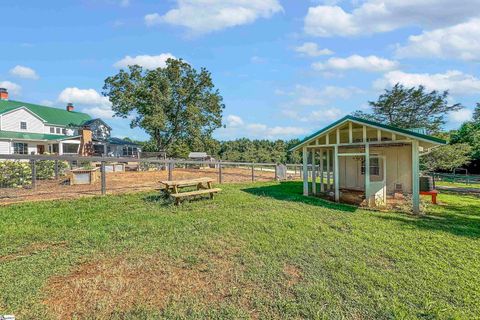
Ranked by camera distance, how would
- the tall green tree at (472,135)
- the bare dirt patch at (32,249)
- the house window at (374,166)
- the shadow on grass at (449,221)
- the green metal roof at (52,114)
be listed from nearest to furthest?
the bare dirt patch at (32,249) < the shadow on grass at (449,221) < the house window at (374,166) < the green metal roof at (52,114) < the tall green tree at (472,135)

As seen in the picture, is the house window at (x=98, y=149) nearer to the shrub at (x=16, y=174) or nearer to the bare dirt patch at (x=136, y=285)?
the shrub at (x=16, y=174)

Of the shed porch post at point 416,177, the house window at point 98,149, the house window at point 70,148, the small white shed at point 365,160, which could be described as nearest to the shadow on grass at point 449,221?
the shed porch post at point 416,177

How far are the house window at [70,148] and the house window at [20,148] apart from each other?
3067 mm

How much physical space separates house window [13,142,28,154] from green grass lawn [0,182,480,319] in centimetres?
2180

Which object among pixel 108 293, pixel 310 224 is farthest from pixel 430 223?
pixel 108 293

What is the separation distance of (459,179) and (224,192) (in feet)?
89.8

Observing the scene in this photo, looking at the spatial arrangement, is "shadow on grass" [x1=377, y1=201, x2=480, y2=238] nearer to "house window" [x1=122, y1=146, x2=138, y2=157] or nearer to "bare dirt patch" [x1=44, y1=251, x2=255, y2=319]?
"bare dirt patch" [x1=44, y1=251, x2=255, y2=319]

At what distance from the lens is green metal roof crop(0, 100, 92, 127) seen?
85.3 ft

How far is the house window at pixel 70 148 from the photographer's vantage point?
2651 cm

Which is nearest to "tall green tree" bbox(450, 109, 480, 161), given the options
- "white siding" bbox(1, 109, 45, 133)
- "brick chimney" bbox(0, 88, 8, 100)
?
"white siding" bbox(1, 109, 45, 133)

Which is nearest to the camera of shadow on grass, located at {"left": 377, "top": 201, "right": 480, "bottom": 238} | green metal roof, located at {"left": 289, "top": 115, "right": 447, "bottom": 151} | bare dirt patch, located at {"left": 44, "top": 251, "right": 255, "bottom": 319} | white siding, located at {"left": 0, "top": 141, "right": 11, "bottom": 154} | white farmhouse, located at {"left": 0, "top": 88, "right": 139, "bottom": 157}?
bare dirt patch, located at {"left": 44, "top": 251, "right": 255, "bottom": 319}

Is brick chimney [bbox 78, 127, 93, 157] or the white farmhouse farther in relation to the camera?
brick chimney [bbox 78, 127, 93, 157]

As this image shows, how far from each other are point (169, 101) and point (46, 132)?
13234 mm

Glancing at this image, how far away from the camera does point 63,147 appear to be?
26.3m
